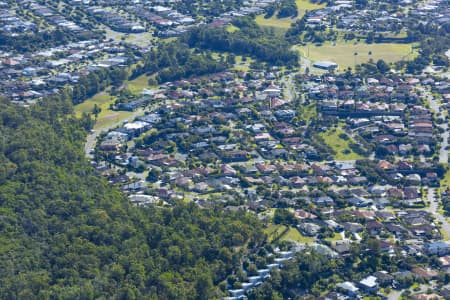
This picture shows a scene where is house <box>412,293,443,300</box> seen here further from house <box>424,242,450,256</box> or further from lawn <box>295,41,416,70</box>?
lawn <box>295,41,416,70</box>

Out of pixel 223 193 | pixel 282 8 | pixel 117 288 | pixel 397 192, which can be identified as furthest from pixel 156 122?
pixel 282 8

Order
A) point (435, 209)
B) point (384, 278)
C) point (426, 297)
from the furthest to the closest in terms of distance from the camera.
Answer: point (435, 209), point (384, 278), point (426, 297)

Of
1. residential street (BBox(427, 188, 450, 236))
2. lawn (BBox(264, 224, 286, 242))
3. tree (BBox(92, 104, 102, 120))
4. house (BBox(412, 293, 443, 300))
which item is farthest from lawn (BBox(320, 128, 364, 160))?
house (BBox(412, 293, 443, 300))

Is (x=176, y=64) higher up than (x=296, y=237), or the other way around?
(x=176, y=64)

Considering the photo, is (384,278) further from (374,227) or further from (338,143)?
(338,143)

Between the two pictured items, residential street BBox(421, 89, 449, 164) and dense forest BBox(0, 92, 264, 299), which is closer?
dense forest BBox(0, 92, 264, 299)

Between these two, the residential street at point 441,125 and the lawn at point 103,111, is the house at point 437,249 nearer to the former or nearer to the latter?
the residential street at point 441,125

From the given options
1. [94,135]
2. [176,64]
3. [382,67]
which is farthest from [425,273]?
[176,64]
